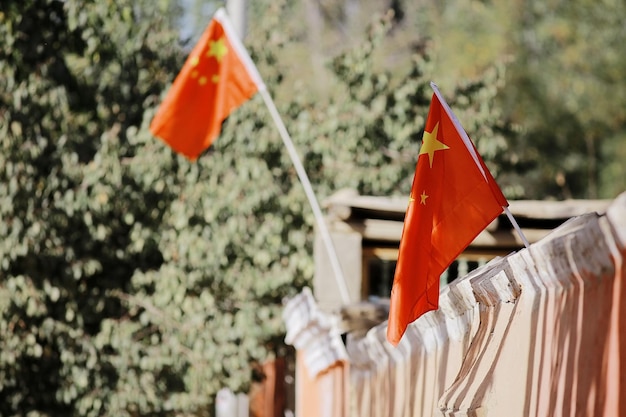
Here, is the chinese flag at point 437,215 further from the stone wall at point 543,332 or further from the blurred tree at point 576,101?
the blurred tree at point 576,101

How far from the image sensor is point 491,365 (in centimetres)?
408

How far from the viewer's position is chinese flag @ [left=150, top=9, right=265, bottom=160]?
9.78 metres

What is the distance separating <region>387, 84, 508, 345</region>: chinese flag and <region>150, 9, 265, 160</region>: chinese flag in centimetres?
541

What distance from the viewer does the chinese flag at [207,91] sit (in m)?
9.78

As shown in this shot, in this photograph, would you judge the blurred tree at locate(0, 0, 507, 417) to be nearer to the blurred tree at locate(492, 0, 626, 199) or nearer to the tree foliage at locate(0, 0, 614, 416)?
the tree foliage at locate(0, 0, 614, 416)

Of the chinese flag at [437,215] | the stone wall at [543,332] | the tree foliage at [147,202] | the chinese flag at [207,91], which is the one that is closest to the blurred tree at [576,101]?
the tree foliage at [147,202]

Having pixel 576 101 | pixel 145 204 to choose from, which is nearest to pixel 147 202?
pixel 145 204

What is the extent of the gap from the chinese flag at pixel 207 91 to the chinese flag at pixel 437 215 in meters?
5.41

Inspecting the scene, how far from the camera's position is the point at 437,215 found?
4.51 meters

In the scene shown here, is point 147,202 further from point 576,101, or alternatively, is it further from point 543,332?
point 576,101

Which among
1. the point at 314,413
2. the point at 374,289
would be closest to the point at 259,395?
the point at 374,289

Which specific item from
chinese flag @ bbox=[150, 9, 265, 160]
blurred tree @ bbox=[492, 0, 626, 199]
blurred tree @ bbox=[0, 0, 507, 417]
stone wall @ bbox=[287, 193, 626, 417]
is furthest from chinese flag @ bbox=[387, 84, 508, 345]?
blurred tree @ bbox=[492, 0, 626, 199]

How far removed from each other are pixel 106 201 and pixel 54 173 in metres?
0.62

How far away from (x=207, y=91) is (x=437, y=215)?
5777 mm
